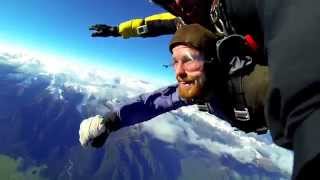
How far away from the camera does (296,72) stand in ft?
1.94

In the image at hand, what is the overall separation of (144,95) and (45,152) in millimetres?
177928

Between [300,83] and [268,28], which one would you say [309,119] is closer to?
[300,83]

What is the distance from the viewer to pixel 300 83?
58 centimetres

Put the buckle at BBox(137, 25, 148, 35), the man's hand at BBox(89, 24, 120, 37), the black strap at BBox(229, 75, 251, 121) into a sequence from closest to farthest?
the black strap at BBox(229, 75, 251, 121) → the buckle at BBox(137, 25, 148, 35) → the man's hand at BBox(89, 24, 120, 37)

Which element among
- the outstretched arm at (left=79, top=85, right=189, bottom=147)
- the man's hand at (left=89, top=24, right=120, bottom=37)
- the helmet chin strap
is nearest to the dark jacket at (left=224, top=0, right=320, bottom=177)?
the helmet chin strap

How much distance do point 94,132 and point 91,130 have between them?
27 mm

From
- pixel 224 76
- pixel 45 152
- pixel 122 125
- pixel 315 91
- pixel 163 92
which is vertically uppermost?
pixel 315 91

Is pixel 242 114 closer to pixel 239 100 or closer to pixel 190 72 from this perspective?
pixel 239 100

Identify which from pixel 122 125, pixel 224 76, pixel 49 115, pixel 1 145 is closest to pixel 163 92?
pixel 122 125

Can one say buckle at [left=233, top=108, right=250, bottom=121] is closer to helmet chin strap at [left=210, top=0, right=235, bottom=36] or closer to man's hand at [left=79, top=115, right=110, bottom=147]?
helmet chin strap at [left=210, top=0, right=235, bottom=36]

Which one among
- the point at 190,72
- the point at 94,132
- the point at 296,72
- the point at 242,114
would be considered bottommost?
the point at 94,132

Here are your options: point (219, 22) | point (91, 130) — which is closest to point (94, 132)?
point (91, 130)

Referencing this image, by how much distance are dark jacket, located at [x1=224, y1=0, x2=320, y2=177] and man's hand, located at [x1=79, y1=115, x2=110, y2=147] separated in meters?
2.47

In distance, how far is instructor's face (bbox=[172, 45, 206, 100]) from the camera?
1.64 meters
